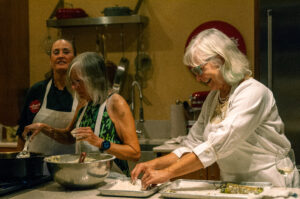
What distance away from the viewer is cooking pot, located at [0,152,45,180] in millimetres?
1855

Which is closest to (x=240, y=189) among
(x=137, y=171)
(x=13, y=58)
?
(x=137, y=171)

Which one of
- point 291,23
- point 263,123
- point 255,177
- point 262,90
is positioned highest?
point 291,23

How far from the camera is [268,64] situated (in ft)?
11.6

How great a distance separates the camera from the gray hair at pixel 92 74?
2.47 m

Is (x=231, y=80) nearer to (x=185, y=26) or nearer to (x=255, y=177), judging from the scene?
(x=255, y=177)

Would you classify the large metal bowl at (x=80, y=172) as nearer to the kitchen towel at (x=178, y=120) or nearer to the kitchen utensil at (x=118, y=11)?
the kitchen towel at (x=178, y=120)

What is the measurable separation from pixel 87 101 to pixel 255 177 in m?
1.15

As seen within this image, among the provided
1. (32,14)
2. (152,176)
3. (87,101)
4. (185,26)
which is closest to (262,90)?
(152,176)

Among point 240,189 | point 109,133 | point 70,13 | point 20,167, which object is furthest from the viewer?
point 70,13

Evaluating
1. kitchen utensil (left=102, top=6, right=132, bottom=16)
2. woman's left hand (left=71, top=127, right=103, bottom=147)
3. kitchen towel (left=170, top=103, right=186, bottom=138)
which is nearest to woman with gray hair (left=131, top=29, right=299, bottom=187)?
woman's left hand (left=71, top=127, right=103, bottom=147)

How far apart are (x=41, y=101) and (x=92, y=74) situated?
29.5 inches

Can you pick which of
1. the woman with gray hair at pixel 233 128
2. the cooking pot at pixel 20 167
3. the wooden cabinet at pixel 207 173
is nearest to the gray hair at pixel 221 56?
the woman with gray hair at pixel 233 128

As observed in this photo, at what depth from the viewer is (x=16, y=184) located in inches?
75.6

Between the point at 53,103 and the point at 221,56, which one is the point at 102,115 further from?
the point at 221,56
